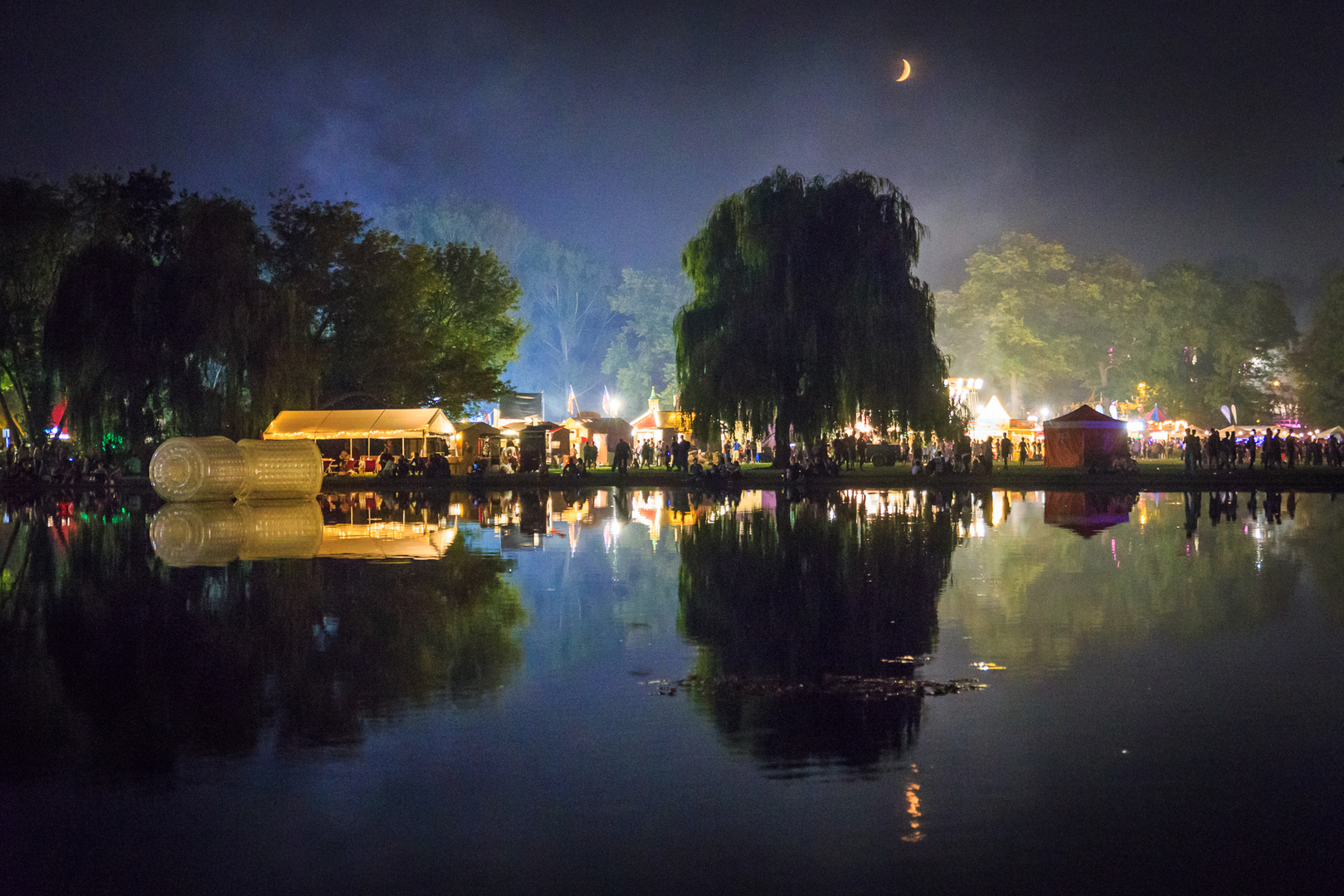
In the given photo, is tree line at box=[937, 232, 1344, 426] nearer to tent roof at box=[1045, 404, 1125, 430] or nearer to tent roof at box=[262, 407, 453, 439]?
tent roof at box=[1045, 404, 1125, 430]

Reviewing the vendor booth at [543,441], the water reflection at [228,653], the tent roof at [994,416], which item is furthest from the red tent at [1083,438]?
the water reflection at [228,653]

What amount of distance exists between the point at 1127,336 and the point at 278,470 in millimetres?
86150

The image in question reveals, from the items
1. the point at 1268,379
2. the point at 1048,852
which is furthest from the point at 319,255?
the point at 1268,379

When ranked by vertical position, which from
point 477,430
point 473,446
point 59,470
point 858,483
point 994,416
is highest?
point 994,416

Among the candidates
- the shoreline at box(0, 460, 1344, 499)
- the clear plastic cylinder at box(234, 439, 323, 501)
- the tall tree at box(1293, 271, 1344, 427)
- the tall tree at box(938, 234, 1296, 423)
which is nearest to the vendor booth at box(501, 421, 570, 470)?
the shoreline at box(0, 460, 1344, 499)

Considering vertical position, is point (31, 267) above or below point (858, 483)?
above

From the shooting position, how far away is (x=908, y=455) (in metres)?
53.3

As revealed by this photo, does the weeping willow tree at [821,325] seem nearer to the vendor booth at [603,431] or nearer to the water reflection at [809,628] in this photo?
the water reflection at [809,628]

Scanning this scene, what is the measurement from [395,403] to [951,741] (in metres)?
48.4

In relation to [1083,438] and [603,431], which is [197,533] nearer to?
[1083,438]

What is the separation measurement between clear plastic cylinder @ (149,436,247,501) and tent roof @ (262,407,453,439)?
13.2 m

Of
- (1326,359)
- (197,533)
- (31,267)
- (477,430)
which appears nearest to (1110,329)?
(1326,359)

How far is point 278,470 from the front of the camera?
31.2m

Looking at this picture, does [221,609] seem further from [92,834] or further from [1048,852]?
[1048,852]
